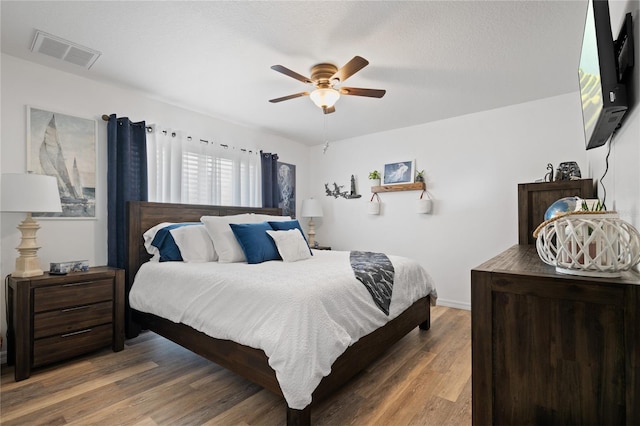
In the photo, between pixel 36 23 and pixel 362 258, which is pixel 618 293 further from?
pixel 36 23

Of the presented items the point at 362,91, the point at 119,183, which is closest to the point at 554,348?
the point at 362,91

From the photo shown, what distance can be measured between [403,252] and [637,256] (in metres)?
3.58

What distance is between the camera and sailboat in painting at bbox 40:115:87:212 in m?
2.63

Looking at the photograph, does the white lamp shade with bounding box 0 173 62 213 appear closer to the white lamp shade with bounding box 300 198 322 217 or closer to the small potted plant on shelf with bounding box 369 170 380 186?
the white lamp shade with bounding box 300 198 322 217

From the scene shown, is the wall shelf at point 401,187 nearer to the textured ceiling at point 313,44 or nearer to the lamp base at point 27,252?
the textured ceiling at point 313,44

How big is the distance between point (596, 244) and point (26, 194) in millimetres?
3146

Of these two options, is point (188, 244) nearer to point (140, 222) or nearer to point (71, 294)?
point (140, 222)

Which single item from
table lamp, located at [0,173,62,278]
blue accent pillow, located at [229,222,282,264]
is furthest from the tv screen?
table lamp, located at [0,173,62,278]

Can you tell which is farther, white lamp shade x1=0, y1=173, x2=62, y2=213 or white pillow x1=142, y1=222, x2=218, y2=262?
white pillow x1=142, y1=222, x2=218, y2=262

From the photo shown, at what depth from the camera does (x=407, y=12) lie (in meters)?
1.94

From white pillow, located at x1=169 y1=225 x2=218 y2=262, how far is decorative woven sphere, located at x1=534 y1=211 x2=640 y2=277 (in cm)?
268

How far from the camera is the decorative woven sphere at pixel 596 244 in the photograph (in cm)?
82

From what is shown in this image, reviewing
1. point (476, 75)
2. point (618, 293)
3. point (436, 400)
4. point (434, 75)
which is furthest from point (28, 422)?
point (476, 75)

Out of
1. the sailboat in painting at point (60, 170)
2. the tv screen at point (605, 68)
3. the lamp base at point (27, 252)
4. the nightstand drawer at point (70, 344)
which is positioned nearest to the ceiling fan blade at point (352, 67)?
the tv screen at point (605, 68)
